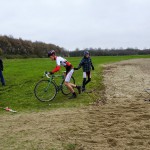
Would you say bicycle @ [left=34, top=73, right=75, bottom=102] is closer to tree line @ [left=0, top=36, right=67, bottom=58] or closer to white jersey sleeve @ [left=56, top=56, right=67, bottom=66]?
white jersey sleeve @ [left=56, top=56, right=67, bottom=66]

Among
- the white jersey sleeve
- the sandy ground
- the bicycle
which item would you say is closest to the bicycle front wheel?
the bicycle

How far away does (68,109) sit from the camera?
11.0 m

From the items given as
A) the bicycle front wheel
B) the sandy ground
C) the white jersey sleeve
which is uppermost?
the white jersey sleeve

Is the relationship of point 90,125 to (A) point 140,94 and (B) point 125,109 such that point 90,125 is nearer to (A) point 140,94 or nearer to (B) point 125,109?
(B) point 125,109

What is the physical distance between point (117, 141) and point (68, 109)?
4.20 metres

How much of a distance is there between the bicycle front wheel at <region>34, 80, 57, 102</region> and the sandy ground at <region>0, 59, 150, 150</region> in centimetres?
203

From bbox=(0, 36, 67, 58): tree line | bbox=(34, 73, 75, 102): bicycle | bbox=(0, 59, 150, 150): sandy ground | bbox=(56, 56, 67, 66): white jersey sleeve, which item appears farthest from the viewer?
bbox=(0, 36, 67, 58): tree line

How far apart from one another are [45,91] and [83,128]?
4828 millimetres

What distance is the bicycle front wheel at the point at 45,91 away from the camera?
1273cm

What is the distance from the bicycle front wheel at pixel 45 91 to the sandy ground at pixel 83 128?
80.1 inches

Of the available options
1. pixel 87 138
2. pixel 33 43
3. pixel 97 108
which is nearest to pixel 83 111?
pixel 97 108

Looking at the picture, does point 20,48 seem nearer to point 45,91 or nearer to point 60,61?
point 45,91

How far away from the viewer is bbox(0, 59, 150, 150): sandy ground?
22.9 ft

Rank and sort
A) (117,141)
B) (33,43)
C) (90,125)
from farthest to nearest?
(33,43) < (90,125) < (117,141)
